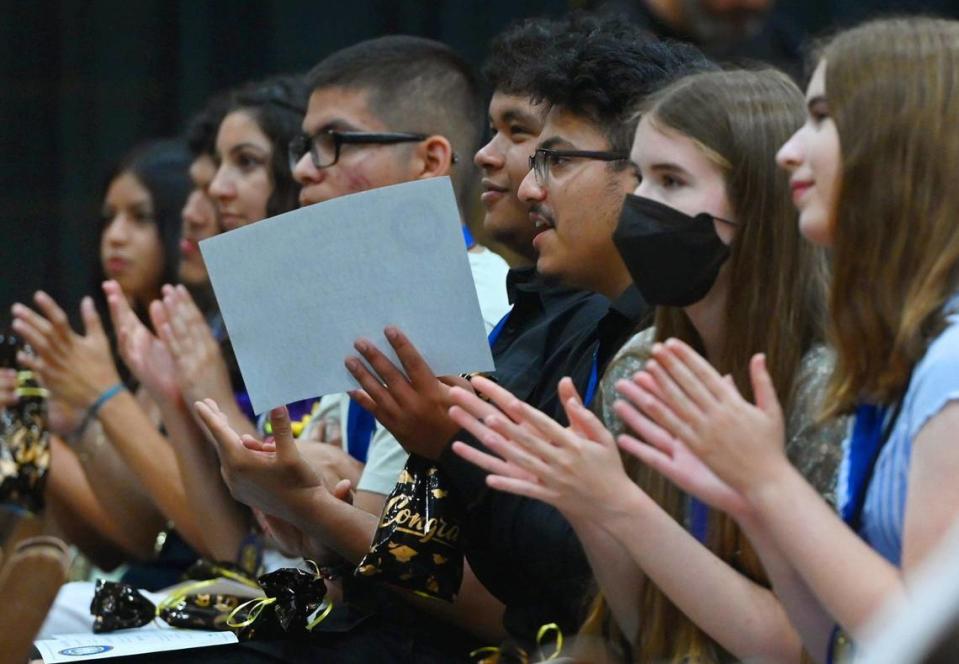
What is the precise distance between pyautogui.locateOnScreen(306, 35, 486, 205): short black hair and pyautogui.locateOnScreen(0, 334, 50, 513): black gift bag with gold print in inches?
35.3

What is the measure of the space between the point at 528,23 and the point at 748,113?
2.93 ft

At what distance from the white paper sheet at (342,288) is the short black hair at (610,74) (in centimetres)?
43

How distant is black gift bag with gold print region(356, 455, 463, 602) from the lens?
224 centimetres

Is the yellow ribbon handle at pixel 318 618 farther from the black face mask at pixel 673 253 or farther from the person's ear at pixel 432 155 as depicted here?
the person's ear at pixel 432 155

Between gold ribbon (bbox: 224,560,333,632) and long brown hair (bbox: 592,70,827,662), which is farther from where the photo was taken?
gold ribbon (bbox: 224,560,333,632)

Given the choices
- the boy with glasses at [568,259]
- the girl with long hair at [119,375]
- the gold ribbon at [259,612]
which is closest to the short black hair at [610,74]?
the boy with glasses at [568,259]

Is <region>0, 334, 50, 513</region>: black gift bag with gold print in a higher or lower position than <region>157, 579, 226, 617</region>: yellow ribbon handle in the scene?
higher

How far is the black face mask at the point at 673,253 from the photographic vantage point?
6.40 feet

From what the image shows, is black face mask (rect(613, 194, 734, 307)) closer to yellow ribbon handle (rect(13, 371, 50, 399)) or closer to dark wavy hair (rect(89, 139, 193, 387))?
yellow ribbon handle (rect(13, 371, 50, 399))

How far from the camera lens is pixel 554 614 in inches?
86.8

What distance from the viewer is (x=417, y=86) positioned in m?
3.21

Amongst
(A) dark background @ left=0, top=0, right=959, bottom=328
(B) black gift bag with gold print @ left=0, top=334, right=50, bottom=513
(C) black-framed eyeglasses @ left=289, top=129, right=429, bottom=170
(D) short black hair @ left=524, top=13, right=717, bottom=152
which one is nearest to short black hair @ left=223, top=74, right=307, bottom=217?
(C) black-framed eyeglasses @ left=289, top=129, right=429, bottom=170

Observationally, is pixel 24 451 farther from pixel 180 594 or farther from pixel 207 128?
pixel 207 128

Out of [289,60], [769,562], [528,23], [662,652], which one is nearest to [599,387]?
[662,652]
